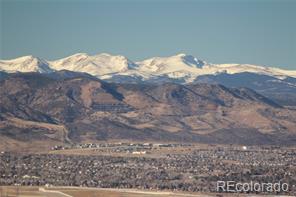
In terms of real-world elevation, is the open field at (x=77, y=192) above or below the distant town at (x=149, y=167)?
below

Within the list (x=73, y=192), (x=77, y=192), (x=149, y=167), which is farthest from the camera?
(x=149, y=167)

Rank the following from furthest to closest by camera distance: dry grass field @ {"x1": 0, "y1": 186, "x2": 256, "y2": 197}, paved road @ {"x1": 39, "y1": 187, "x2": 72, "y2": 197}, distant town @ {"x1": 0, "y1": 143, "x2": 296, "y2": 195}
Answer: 1. distant town @ {"x1": 0, "y1": 143, "x2": 296, "y2": 195}
2. dry grass field @ {"x1": 0, "y1": 186, "x2": 256, "y2": 197}
3. paved road @ {"x1": 39, "y1": 187, "x2": 72, "y2": 197}

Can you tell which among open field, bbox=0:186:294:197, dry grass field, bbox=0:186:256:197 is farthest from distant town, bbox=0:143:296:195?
dry grass field, bbox=0:186:256:197

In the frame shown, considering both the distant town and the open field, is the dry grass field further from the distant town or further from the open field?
the distant town

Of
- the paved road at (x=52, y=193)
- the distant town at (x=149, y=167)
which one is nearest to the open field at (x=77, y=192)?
the paved road at (x=52, y=193)

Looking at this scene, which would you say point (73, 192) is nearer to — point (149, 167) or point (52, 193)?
Result: point (52, 193)

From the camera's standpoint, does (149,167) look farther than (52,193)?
Yes

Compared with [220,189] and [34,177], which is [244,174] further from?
[34,177]

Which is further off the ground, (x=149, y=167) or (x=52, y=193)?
(x=149, y=167)

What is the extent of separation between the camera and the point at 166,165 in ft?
492

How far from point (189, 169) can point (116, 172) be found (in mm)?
12095

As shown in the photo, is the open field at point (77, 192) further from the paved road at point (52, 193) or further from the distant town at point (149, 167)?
the distant town at point (149, 167)

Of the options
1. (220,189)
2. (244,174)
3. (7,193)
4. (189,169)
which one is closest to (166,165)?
(189,169)

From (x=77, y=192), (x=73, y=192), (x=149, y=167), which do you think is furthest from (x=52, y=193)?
(x=149, y=167)
